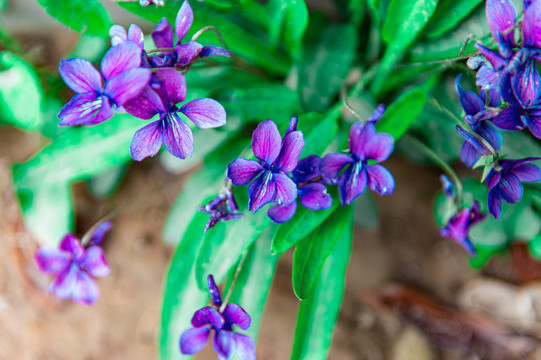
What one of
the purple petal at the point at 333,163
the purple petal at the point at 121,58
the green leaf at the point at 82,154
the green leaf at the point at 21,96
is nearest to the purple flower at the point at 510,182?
the purple petal at the point at 333,163

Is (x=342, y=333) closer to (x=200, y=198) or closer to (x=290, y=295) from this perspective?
(x=290, y=295)

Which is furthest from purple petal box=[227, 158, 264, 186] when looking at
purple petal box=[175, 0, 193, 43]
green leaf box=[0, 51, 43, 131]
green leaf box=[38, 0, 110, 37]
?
green leaf box=[0, 51, 43, 131]

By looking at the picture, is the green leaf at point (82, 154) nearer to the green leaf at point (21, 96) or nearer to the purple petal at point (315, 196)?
the green leaf at point (21, 96)

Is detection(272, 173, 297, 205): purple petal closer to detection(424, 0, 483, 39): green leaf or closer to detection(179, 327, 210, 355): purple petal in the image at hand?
detection(179, 327, 210, 355): purple petal

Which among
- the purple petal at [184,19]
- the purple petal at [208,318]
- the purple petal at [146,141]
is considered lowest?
the purple petal at [208,318]

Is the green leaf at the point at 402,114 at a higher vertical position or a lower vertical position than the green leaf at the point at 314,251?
higher
